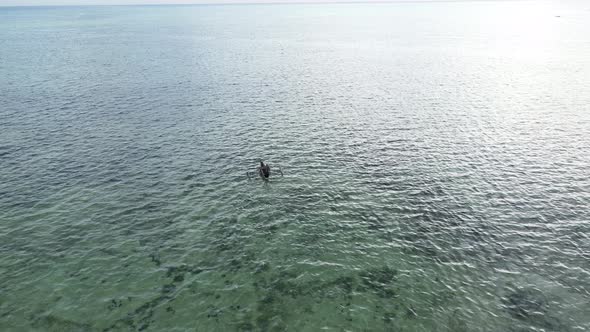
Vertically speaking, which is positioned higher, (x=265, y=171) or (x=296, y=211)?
(x=265, y=171)

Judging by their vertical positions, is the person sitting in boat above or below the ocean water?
above

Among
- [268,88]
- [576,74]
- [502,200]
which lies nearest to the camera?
[502,200]

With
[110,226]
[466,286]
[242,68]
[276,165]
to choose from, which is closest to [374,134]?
[276,165]

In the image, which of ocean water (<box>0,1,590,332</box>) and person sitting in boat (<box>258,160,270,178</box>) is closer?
ocean water (<box>0,1,590,332</box>)

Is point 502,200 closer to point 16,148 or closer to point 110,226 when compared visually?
point 110,226

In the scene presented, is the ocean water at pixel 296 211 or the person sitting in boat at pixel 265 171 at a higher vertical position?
the person sitting in boat at pixel 265 171

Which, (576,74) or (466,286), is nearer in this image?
(466,286)

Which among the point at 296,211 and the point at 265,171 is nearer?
the point at 296,211

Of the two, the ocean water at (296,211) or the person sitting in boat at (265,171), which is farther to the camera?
the person sitting in boat at (265,171)
